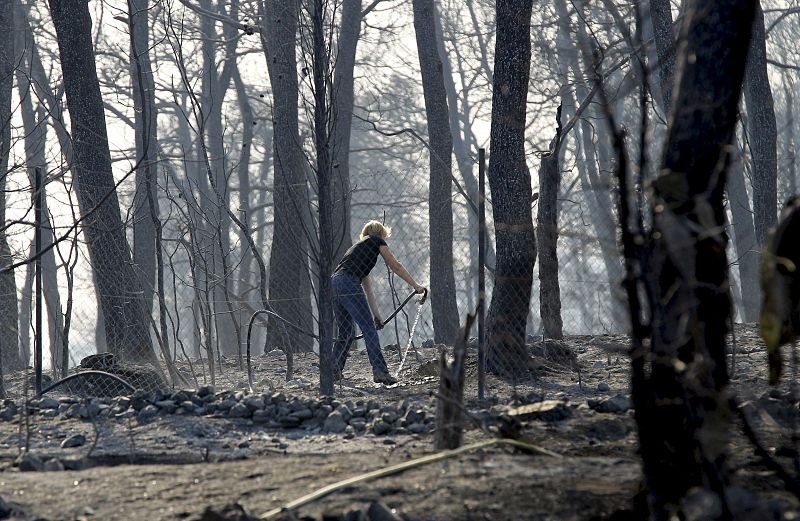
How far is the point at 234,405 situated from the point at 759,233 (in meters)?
9.65

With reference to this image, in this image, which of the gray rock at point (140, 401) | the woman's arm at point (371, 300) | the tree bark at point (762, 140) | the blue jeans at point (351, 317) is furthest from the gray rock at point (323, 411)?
the tree bark at point (762, 140)

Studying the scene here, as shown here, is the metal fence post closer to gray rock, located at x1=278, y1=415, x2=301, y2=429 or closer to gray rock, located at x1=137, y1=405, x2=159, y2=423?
gray rock, located at x1=278, y1=415, x2=301, y2=429

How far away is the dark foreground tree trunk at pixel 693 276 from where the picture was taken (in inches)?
120

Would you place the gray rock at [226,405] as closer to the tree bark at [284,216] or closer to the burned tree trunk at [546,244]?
the burned tree trunk at [546,244]

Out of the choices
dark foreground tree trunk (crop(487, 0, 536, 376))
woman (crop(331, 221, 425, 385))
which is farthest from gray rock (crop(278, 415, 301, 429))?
dark foreground tree trunk (crop(487, 0, 536, 376))

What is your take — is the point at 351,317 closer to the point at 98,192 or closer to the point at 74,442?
the point at 98,192

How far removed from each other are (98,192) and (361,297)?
3494mm

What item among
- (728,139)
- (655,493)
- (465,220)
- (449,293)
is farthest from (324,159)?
(465,220)

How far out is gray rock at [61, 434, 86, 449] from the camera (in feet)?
19.6

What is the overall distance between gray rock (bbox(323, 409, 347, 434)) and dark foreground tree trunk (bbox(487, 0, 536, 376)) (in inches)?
104

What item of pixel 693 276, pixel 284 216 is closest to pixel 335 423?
pixel 693 276

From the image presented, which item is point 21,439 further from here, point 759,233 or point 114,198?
point 759,233

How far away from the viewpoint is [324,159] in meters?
7.51

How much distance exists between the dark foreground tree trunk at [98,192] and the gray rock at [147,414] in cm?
359
